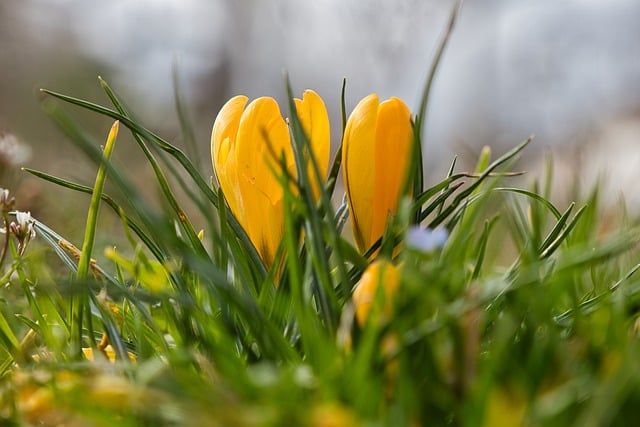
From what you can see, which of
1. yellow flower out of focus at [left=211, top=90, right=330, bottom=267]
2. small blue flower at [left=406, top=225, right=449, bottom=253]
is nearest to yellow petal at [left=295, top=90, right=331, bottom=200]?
yellow flower out of focus at [left=211, top=90, right=330, bottom=267]

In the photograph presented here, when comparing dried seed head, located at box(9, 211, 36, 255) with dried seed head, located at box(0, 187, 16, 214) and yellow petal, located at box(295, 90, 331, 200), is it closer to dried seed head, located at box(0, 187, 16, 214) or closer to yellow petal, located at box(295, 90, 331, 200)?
dried seed head, located at box(0, 187, 16, 214)

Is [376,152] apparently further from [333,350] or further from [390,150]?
[333,350]

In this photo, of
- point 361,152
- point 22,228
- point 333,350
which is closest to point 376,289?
point 333,350

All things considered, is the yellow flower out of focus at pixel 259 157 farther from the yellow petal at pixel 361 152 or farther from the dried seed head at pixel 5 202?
the dried seed head at pixel 5 202

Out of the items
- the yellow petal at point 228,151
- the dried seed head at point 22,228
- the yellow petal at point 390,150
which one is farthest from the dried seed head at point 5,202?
Answer: the yellow petal at point 390,150

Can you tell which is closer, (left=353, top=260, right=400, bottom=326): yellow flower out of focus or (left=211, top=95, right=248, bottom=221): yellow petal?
(left=353, top=260, right=400, bottom=326): yellow flower out of focus

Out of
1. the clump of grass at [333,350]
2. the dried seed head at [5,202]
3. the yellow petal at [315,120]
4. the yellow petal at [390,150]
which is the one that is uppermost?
the dried seed head at [5,202]

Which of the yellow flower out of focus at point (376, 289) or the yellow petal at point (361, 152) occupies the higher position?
the yellow petal at point (361, 152)
